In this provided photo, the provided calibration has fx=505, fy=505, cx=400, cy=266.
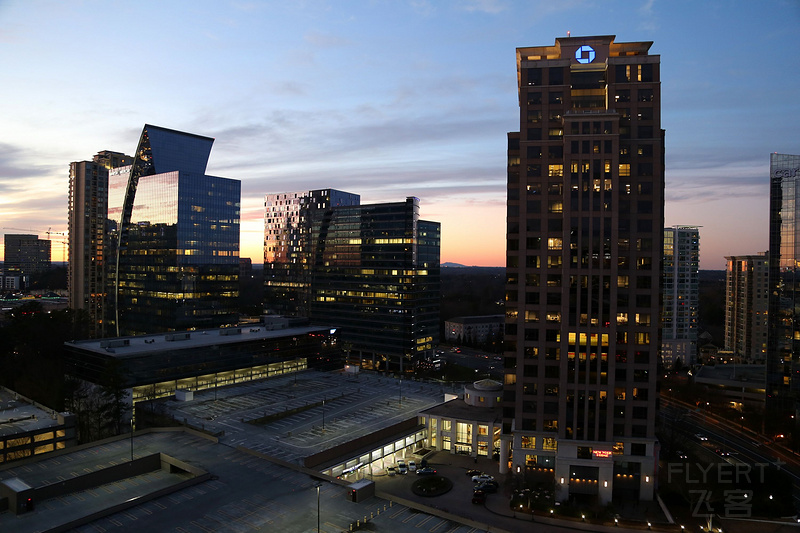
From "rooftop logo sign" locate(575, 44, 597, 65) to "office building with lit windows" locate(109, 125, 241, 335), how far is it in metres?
124

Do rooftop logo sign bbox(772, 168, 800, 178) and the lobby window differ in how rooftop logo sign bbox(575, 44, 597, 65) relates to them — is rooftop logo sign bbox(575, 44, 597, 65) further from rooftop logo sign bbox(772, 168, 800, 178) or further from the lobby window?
rooftop logo sign bbox(772, 168, 800, 178)

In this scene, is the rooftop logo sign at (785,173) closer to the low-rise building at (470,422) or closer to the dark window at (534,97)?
the dark window at (534,97)

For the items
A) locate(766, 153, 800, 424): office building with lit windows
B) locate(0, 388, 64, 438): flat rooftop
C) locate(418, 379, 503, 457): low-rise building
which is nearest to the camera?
locate(0, 388, 64, 438): flat rooftop

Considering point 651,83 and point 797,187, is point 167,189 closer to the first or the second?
point 651,83

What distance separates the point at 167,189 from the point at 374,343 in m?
84.7

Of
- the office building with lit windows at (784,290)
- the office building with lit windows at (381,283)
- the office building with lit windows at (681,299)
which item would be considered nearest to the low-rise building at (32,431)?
the office building with lit windows at (381,283)

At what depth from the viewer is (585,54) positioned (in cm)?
8244

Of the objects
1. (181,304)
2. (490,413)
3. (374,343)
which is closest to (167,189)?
(181,304)

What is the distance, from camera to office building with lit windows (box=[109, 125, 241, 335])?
6368 inches

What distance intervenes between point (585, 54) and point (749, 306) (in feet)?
418

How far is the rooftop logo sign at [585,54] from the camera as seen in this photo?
270ft

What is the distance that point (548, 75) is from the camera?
267ft

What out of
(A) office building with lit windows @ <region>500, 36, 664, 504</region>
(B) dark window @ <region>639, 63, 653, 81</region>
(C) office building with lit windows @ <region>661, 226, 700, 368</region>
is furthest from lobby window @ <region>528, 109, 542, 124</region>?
(C) office building with lit windows @ <region>661, 226, 700, 368</region>

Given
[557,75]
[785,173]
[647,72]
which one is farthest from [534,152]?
[785,173]
